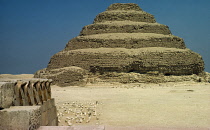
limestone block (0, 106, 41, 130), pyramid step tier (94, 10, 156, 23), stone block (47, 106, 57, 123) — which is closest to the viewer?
limestone block (0, 106, 41, 130)

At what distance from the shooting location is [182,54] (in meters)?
32.0

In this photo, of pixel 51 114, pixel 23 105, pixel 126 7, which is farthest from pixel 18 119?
pixel 126 7

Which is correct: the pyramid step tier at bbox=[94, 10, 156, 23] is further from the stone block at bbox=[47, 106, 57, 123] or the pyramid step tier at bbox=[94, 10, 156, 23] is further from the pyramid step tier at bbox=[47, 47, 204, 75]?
the stone block at bbox=[47, 106, 57, 123]

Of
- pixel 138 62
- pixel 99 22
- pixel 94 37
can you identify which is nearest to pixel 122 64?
pixel 138 62

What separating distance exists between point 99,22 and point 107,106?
23963 mm

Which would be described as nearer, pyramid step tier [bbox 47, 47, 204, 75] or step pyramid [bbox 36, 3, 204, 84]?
pyramid step tier [bbox 47, 47, 204, 75]

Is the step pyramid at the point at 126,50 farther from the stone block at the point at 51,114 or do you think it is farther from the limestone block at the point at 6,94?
the limestone block at the point at 6,94

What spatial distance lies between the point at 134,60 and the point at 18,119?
25.3 metres

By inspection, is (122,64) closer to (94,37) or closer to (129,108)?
(94,37)

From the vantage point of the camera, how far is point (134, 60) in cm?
3027

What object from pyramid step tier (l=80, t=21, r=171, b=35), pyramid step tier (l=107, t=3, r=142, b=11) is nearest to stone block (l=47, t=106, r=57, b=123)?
pyramid step tier (l=80, t=21, r=171, b=35)

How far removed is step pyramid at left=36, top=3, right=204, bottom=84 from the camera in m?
30.4

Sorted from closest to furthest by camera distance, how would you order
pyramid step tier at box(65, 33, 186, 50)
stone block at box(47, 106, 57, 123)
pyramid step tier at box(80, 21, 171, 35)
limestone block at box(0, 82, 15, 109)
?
limestone block at box(0, 82, 15, 109), stone block at box(47, 106, 57, 123), pyramid step tier at box(65, 33, 186, 50), pyramid step tier at box(80, 21, 171, 35)

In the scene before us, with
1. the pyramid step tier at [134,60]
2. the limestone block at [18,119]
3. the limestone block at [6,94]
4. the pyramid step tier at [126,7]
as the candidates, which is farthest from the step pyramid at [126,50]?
the limestone block at [18,119]
